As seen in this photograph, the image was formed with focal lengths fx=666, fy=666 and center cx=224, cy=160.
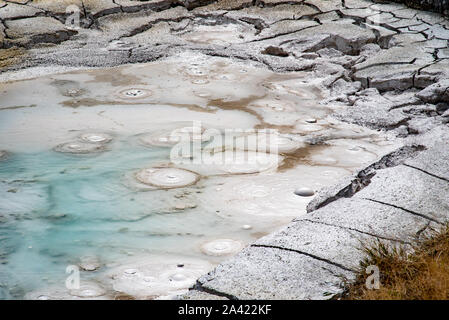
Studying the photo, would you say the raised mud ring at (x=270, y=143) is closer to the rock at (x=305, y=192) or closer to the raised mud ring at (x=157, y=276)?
the rock at (x=305, y=192)

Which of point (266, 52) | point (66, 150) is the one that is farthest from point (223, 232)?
point (266, 52)

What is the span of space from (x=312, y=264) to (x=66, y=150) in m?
1.84

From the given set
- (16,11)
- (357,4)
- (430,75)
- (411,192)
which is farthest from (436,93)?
(16,11)

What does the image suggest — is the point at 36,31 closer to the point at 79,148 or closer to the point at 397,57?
the point at 79,148

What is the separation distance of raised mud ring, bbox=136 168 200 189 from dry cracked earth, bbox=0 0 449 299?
26.8 inches

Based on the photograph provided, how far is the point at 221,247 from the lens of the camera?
263 centimetres

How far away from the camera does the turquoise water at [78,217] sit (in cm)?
252

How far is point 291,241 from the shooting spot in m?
2.29

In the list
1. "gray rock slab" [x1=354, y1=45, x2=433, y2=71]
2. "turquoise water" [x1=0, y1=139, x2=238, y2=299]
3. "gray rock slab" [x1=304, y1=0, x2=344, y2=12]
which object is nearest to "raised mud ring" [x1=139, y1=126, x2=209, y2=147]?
"turquoise water" [x1=0, y1=139, x2=238, y2=299]

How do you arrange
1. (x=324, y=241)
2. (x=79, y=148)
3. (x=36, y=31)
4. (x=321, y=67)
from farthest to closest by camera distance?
(x=36, y=31) → (x=321, y=67) → (x=79, y=148) → (x=324, y=241)

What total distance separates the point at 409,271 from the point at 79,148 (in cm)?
210

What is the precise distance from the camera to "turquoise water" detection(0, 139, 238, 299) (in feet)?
8.26

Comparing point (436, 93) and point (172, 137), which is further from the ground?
point (436, 93)

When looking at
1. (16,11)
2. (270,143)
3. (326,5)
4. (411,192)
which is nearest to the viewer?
(411,192)
